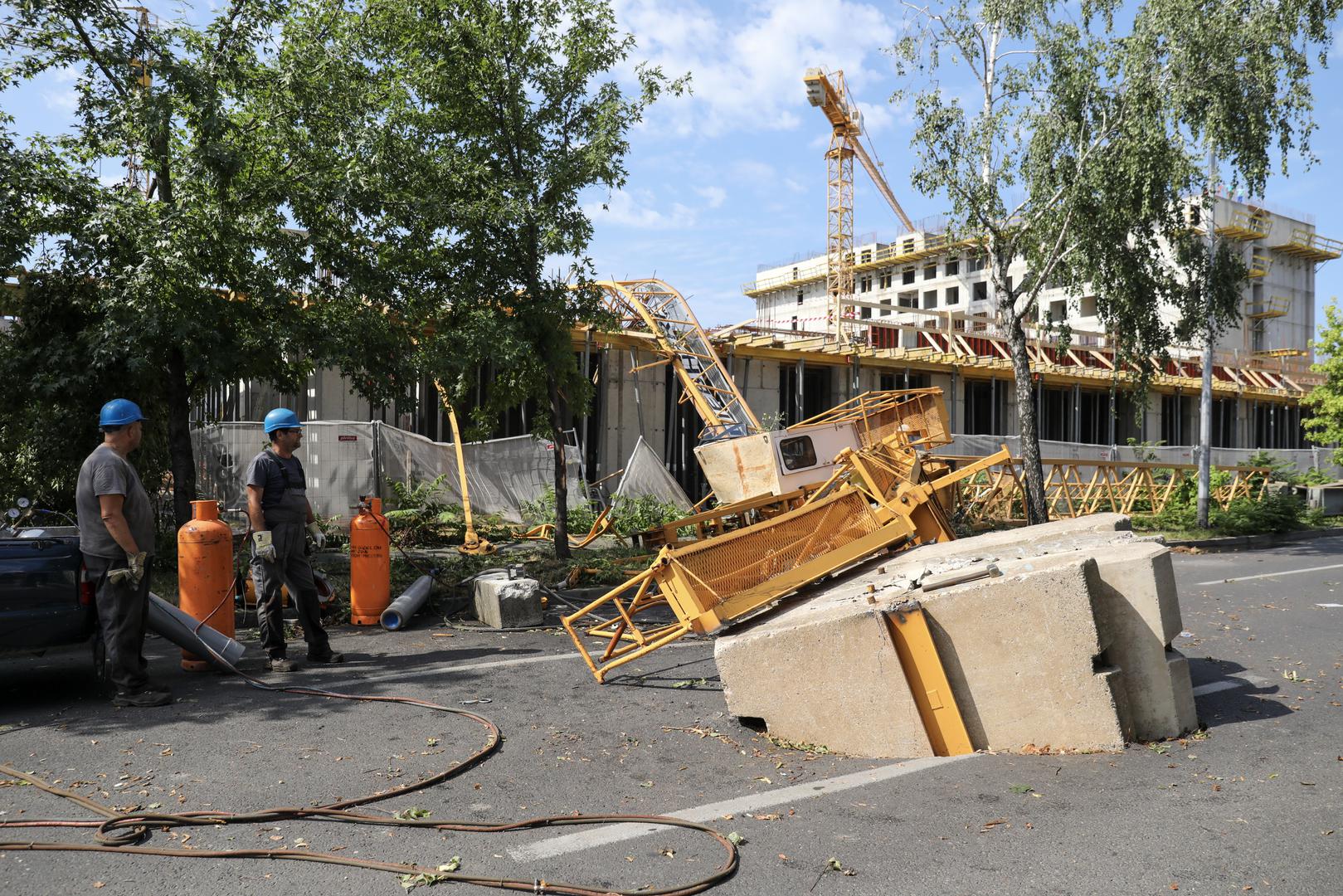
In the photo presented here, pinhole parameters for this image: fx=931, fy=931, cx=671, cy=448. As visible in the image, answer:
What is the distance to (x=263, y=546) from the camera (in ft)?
23.0

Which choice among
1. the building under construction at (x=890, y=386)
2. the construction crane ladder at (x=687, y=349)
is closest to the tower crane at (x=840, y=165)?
the building under construction at (x=890, y=386)

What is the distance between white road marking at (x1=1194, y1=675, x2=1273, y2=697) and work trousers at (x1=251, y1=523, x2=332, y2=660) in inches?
255

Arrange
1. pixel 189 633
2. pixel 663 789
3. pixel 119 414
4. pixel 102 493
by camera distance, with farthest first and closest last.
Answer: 1. pixel 189 633
2. pixel 119 414
3. pixel 102 493
4. pixel 663 789

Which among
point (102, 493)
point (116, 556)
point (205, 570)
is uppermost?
point (102, 493)

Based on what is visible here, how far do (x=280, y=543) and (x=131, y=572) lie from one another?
125 cm

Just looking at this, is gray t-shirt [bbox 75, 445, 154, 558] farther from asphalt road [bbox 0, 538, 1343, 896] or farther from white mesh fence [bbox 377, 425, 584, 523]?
white mesh fence [bbox 377, 425, 584, 523]

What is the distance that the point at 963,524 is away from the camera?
702 inches

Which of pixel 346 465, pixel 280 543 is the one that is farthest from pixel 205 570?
pixel 346 465

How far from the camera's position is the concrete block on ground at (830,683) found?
16.3ft

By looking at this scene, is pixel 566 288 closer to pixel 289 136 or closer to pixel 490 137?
pixel 490 137

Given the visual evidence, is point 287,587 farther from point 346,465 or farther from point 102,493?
point 346,465

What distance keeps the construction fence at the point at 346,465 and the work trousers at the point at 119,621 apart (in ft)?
31.8

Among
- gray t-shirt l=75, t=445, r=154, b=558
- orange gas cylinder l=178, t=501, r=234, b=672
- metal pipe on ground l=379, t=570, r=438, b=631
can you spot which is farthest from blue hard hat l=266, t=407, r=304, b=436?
metal pipe on ground l=379, t=570, r=438, b=631

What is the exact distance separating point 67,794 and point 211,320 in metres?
6.72
